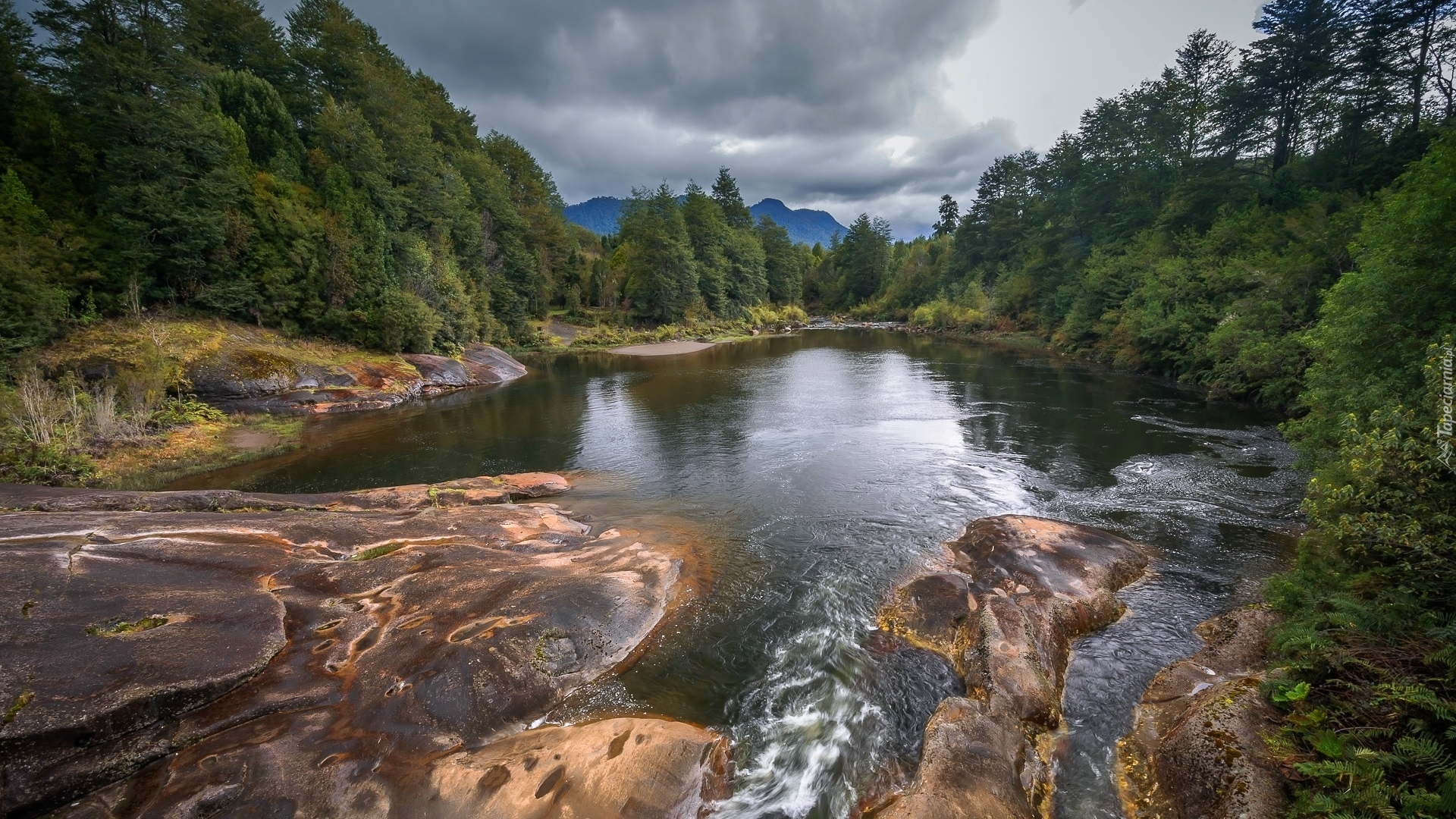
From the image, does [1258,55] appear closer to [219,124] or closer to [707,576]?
[707,576]

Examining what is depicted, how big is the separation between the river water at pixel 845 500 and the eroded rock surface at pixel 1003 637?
389 mm

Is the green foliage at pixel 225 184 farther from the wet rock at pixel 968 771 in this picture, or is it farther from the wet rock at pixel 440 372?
the wet rock at pixel 968 771

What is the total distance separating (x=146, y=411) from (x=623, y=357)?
34424mm

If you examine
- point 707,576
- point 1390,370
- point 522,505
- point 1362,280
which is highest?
point 1362,280

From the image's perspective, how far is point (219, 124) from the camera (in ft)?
93.1

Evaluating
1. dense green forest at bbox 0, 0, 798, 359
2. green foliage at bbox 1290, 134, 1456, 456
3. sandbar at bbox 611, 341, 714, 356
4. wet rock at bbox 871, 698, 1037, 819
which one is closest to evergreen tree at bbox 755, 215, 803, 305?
sandbar at bbox 611, 341, 714, 356

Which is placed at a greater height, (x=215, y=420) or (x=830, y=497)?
(x=215, y=420)

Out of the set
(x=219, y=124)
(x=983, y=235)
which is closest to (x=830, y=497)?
(x=219, y=124)

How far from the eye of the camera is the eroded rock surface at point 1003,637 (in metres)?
5.72

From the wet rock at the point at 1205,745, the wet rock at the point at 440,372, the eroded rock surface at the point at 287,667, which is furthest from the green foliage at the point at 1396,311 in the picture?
the wet rock at the point at 440,372

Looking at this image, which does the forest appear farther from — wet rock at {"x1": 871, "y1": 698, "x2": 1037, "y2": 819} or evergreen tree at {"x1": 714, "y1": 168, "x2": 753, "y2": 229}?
evergreen tree at {"x1": 714, "y1": 168, "x2": 753, "y2": 229}

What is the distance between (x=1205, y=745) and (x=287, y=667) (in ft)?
36.1

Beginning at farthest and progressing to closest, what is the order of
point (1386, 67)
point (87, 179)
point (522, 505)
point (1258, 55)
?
point (1258, 55), point (1386, 67), point (87, 179), point (522, 505)

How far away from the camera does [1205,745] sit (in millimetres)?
5863
